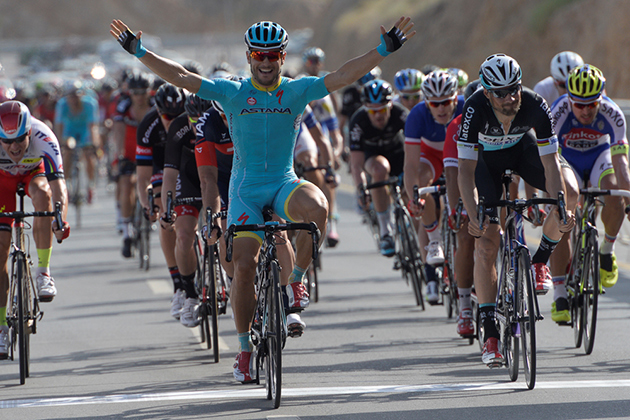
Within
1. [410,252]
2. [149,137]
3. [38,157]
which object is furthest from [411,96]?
[38,157]

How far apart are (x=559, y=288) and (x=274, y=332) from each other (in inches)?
118

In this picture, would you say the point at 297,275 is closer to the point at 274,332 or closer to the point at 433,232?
the point at 274,332

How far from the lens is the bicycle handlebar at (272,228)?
6258 mm

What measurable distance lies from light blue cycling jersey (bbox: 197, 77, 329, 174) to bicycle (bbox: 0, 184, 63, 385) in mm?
1618

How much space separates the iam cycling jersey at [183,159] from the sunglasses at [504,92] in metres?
2.97

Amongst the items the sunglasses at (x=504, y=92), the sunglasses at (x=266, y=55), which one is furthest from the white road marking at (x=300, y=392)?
the sunglasses at (x=266, y=55)

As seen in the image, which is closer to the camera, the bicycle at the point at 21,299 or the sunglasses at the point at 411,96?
the bicycle at the point at 21,299

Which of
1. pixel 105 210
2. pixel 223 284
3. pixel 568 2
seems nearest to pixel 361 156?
pixel 223 284

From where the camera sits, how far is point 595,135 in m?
8.42

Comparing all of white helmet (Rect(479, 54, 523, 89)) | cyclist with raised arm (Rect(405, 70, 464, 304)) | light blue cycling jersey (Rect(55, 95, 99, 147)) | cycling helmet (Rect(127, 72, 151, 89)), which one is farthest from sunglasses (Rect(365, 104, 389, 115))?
light blue cycling jersey (Rect(55, 95, 99, 147))

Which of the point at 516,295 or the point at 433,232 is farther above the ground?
the point at 433,232

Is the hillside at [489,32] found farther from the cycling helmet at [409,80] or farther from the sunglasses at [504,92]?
the sunglasses at [504,92]

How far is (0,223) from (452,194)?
3.43 metres

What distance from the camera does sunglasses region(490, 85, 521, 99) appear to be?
674cm
